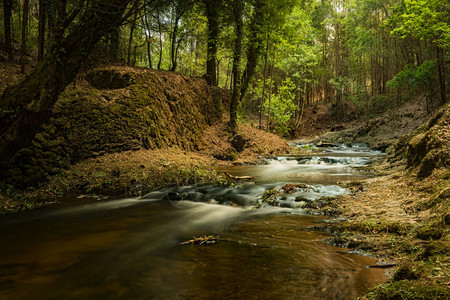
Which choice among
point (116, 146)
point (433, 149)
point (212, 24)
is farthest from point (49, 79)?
point (212, 24)

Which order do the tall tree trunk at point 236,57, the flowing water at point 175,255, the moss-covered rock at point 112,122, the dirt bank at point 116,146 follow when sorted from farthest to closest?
the tall tree trunk at point 236,57 → the moss-covered rock at point 112,122 → the dirt bank at point 116,146 → the flowing water at point 175,255

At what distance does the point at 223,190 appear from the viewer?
301 inches

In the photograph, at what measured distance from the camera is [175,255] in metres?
3.67

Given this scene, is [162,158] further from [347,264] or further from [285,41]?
[285,41]

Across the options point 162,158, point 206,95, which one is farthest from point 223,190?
point 206,95

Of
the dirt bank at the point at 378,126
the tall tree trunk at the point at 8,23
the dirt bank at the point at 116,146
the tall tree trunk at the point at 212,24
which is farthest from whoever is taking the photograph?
the dirt bank at the point at 378,126

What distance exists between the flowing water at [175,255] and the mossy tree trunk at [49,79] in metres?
1.95

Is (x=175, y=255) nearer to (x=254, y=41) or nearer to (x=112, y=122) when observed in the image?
(x=112, y=122)

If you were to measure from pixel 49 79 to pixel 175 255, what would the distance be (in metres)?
5.36

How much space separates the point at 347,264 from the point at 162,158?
25.8 ft

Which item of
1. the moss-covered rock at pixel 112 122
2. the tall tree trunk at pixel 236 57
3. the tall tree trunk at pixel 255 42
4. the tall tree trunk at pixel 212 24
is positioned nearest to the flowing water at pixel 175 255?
the moss-covered rock at pixel 112 122

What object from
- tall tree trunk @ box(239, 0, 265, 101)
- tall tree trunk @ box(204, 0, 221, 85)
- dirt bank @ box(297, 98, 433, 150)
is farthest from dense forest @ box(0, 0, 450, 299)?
dirt bank @ box(297, 98, 433, 150)

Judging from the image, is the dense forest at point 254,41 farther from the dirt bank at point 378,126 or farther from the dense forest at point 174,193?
the dirt bank at point 378,126

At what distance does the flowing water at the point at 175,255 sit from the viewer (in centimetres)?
269
